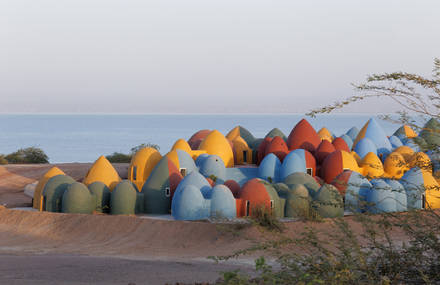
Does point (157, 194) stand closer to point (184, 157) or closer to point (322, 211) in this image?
point (184, 157)

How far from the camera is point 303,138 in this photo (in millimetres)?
25453

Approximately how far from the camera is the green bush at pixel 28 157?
4362 centimetres

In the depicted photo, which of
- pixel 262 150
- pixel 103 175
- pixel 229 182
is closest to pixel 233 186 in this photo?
pixel 229 182

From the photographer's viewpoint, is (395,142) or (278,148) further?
(395,142)

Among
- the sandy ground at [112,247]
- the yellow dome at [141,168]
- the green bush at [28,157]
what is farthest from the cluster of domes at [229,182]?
the green bush at [28,157]

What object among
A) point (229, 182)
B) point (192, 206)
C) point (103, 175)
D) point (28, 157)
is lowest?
point (192, 206)

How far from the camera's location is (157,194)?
69.5 ft

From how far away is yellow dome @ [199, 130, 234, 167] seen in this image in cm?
2514

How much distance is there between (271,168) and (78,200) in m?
7.68

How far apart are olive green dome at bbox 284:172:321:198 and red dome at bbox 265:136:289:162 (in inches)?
112

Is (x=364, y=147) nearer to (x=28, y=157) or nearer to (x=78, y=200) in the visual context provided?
(x=78, y=200)

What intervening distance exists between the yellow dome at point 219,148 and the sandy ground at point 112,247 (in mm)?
6581

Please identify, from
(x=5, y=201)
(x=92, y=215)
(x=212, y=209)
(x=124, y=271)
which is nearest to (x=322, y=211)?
(x=212, y=209)

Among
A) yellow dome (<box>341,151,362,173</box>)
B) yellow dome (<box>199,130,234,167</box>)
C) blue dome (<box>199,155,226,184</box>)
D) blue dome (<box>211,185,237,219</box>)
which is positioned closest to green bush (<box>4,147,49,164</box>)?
yellow dome (<box>199,130,234,167</box>)
